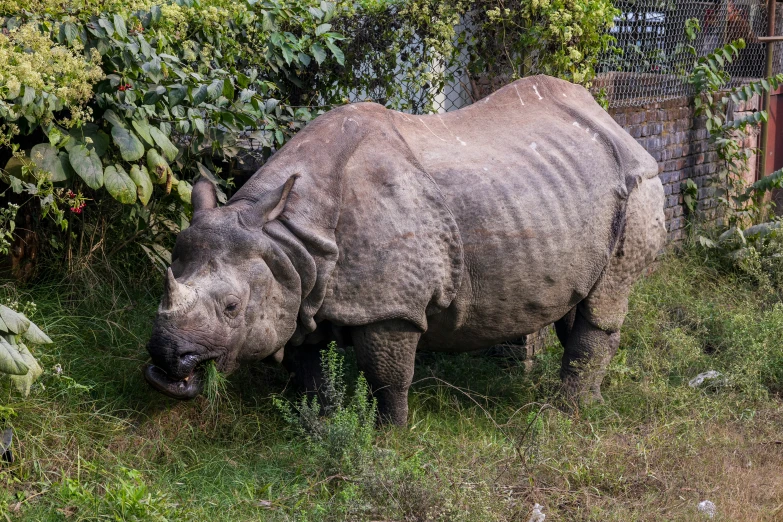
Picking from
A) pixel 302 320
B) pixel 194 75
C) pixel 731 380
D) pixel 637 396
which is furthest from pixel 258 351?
pixel 731 380

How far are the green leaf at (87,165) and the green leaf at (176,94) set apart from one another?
0.44m

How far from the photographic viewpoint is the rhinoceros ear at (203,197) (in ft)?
14.9

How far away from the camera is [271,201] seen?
4352 mm

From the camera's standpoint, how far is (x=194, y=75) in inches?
193

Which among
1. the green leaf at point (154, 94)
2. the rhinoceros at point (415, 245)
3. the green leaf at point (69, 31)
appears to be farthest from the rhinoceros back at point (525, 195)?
the green leaf at point (69, 31)

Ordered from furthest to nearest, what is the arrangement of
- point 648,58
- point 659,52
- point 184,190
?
point 659,52, point 648,58, point 184,190

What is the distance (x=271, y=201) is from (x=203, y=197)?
40 cm

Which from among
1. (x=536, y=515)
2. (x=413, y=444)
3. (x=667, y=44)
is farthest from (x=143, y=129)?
(x=667, y=44)

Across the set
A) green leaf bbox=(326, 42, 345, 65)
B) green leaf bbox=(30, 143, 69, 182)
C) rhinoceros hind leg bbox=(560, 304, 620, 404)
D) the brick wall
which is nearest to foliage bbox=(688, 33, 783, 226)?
the brick wall

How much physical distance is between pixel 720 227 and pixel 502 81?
295 cm

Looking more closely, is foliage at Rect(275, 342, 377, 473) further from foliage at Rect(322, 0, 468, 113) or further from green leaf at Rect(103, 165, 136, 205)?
foliage at Rect(322, 0, 468, 113)

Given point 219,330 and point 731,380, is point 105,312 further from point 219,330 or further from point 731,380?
point 731,380

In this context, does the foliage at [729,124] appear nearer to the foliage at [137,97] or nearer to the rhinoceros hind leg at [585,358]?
the rhinoceros hind leg at [585,358]

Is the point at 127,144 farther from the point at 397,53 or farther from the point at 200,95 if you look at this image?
the point at 397,53
